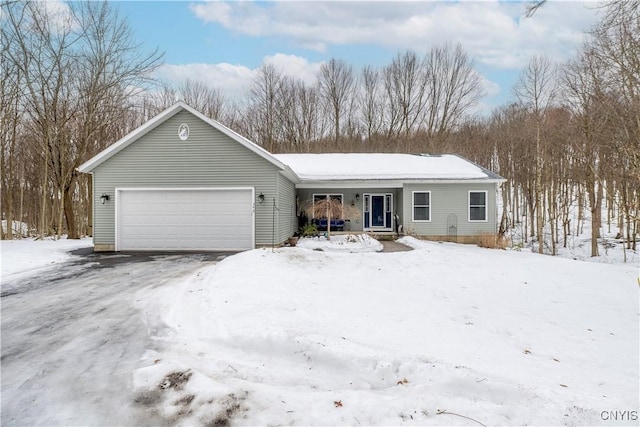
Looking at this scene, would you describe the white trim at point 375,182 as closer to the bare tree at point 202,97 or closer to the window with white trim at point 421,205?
the window with white trim at point 421,205

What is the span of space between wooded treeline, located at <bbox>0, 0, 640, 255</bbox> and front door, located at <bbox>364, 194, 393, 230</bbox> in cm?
651

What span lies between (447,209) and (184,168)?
10.7 metres

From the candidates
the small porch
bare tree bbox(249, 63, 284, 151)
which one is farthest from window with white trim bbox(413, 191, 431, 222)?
bare tree bbox(249, 63, 284, 151)

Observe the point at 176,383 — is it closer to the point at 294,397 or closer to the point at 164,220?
the point at 294,397

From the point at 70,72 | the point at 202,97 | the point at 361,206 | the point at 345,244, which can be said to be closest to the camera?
the point at 345,244

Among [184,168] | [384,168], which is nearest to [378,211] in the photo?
[384,168]

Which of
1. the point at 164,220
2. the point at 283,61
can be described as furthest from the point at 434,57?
the point at 164,220

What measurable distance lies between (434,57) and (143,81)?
21099 mm

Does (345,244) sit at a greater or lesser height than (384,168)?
lesser

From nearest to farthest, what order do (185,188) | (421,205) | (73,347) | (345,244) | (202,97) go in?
(73,347)
(185,188)
(345,244)
(421,205)
(202,97)

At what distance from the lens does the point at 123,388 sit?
10.1 ft

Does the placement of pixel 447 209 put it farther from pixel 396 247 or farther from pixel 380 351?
pixel 380 351

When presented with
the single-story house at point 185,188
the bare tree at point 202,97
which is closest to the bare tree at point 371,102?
the bare tree at point 202,97

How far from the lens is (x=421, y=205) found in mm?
15062
